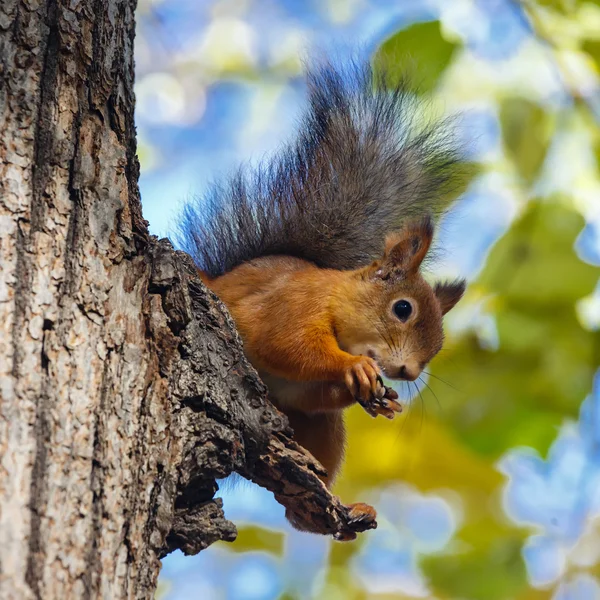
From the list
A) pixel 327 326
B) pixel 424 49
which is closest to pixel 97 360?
pixel 327 326

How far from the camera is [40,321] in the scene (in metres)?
1.29

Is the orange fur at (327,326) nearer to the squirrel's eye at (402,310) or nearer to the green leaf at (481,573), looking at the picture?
the squirrel's eye at (402,310)

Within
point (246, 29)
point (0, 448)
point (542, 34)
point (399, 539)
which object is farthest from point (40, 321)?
point (246, 29)

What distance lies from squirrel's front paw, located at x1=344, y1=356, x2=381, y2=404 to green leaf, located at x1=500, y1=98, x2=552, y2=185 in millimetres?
997

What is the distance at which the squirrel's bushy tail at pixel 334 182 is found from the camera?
2627mm

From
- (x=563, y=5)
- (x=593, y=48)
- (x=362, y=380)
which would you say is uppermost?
(x=563, y=5)

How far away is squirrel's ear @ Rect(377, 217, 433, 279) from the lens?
8.56ft

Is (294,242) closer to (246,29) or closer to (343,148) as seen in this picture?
(343,148)

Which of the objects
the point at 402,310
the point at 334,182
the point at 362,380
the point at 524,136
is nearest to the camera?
the point at 362,380

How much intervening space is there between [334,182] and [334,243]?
0.70 ft

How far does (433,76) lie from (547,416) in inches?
46.3

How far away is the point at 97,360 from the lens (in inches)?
53.5

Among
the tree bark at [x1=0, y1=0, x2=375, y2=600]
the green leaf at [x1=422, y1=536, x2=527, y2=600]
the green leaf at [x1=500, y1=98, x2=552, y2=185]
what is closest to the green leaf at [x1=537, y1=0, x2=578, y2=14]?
the green leaf at [x1=500, y1=98, x2=552, y2=185]

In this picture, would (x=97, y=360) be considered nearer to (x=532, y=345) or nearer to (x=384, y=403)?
(x=384, y=403)
